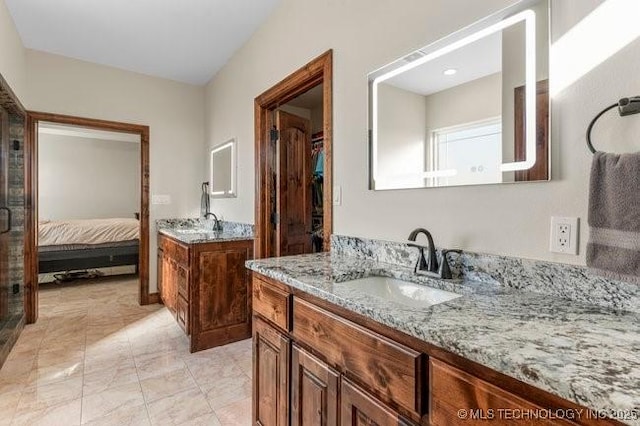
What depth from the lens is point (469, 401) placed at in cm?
68

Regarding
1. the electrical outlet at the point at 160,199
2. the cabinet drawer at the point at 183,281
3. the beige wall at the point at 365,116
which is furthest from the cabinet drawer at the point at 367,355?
the electrical outlet at the point at 160,199

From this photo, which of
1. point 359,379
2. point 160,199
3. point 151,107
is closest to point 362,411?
point 359,379

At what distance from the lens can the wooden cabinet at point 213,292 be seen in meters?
2.53

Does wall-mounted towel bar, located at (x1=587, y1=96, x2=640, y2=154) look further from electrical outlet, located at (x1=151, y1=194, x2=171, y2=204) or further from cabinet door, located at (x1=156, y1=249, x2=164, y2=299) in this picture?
electrical outlet, located at (x1=151, y1=194, x2=171, y2=204)

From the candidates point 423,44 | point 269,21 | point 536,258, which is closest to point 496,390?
point 536,258

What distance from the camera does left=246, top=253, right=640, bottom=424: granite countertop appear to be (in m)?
0.53

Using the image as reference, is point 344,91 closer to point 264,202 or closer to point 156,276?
point 264,202

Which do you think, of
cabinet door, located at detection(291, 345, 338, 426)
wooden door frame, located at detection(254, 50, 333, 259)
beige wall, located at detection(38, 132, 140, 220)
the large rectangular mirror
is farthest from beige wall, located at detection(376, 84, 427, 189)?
beige wall, located at detection(38, 132, 140, 220)

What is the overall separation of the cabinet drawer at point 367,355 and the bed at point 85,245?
463 centimetres

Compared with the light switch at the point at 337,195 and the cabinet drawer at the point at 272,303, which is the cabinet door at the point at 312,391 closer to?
the cabinet drawer at the point at 272,303

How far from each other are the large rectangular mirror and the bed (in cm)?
458

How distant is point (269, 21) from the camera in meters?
2.61

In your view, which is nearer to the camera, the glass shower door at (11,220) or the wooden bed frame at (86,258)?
the glass shower door at (11,220)

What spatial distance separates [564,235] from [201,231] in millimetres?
3163
